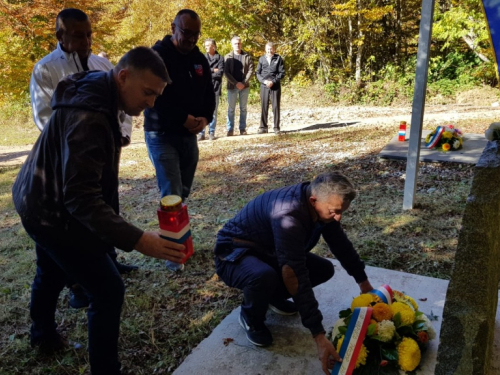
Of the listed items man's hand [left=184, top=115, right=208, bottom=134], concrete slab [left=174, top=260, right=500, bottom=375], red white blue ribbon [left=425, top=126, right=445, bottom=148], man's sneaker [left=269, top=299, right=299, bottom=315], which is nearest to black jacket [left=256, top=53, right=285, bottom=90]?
red white blue ribbon [left=425, top=126, right=445, bottom=148]

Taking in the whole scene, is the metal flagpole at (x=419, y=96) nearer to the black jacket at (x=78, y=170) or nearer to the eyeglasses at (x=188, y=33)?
the eyeglasses at (x=188, y=33)

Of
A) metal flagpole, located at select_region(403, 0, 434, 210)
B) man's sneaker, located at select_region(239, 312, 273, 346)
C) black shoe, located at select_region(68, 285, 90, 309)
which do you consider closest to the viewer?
man's sneaker, located at select_region(239, 312, 273, 346)

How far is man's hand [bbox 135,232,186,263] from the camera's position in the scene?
6.48 feet

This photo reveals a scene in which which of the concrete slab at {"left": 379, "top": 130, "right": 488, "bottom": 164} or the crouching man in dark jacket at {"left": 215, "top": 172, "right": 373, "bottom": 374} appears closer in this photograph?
the crouching man in dark jacket at {"left": 215, "top": 172, "right": 373, "bottom": 374}

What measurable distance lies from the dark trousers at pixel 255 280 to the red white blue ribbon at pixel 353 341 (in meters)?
0.48

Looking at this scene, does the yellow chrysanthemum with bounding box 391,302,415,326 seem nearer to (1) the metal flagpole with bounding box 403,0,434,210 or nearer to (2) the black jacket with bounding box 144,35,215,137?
(2) the black jacket with bounding box 144,35,215,137

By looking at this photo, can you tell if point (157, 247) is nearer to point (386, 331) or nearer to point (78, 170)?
point (78, 170)

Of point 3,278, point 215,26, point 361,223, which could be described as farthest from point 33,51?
point 361,223

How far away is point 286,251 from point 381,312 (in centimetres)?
59

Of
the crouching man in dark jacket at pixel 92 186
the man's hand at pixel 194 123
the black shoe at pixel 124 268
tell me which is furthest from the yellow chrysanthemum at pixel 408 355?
the black shoe at pixel 124 268

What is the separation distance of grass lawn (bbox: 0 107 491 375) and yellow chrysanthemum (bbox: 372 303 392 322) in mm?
1121

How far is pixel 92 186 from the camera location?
6.35 feet

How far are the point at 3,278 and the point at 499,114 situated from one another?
982cm

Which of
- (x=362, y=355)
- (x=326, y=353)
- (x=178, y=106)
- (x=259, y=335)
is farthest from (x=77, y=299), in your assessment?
(x=362, y=355)
